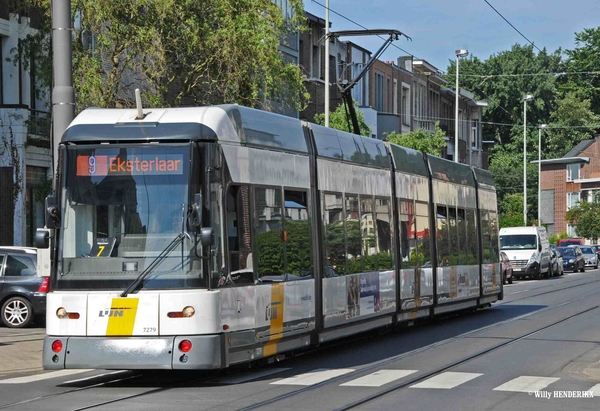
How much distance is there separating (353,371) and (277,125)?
124 inches

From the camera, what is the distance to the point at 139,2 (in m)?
25.9

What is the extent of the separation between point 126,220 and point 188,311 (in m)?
1.17

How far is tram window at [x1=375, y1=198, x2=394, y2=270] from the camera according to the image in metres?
19.6

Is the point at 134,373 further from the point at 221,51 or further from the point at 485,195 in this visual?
the point at 485,195

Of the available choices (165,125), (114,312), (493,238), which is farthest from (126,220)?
(493,238)

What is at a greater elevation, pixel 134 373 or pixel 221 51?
pixel 221 51

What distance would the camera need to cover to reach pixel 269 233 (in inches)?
580

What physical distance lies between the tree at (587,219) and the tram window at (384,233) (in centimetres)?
7250

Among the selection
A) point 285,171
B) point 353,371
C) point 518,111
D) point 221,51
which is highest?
point 518,111

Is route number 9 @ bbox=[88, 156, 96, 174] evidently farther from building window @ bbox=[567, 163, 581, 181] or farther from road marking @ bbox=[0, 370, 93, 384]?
building window @ bbox=[567, 163, 581, 181]

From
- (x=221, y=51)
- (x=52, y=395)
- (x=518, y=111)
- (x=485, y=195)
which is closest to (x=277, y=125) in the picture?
(x=52, y=395)

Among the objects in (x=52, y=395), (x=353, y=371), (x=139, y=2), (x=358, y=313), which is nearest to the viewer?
(x=52, y=395)

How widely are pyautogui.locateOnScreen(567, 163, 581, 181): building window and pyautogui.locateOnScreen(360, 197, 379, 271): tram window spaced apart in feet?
297

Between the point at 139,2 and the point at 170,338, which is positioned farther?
the point at 139,2
